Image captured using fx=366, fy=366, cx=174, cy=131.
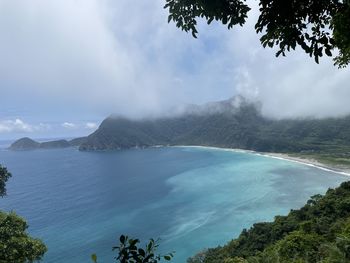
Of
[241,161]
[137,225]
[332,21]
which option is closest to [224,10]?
[332,21]

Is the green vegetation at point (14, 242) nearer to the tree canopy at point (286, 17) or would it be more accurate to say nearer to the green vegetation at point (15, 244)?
the green vegetation at point (15, 244)

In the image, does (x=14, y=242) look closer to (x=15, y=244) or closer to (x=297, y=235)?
(x=15, y=244)

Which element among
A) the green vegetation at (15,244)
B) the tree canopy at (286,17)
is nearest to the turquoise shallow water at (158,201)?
the green vegetation at (15,244)

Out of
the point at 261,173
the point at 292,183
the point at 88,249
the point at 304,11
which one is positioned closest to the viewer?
the point at 304,11

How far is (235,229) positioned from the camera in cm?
6756

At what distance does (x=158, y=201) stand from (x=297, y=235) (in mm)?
63042

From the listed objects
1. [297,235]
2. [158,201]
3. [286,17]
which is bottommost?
[158,201]

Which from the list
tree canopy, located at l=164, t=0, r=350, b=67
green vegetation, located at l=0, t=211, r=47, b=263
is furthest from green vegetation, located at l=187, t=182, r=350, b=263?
tree canopy, located at l=164, t=0, r=350, b=67

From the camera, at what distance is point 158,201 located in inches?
3755

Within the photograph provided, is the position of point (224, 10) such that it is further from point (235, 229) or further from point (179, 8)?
point (235, 229)

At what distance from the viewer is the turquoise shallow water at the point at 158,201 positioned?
6538 centimetres

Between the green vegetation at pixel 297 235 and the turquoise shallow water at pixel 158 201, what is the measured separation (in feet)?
46.2

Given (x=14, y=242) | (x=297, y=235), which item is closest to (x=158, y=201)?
(x=297, y=235)

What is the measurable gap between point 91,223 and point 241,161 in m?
105
